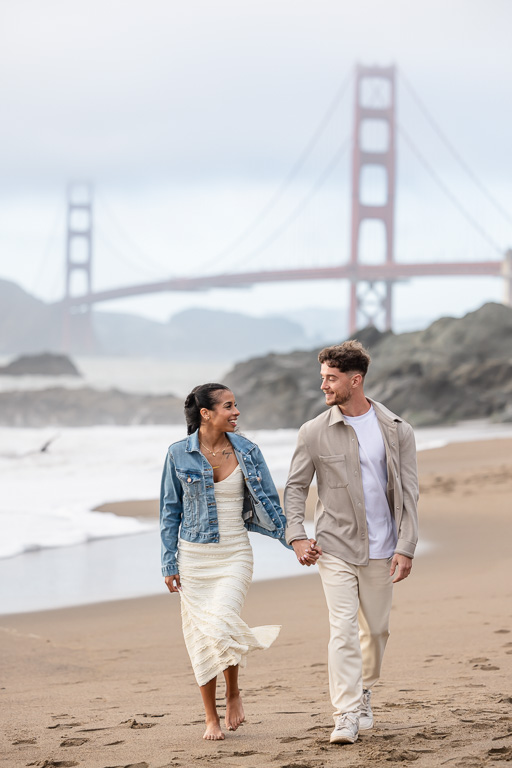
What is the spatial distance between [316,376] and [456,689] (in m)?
18.5

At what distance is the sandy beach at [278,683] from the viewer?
2.28m

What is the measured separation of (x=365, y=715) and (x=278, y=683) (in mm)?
826

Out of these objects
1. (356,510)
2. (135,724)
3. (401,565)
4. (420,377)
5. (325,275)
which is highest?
(325,275)

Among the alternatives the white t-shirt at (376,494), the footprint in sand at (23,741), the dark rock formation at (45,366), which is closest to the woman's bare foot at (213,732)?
the footprint in sand at (23,741)

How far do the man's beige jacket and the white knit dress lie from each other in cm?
14

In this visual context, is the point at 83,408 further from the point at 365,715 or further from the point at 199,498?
the point at 365,715

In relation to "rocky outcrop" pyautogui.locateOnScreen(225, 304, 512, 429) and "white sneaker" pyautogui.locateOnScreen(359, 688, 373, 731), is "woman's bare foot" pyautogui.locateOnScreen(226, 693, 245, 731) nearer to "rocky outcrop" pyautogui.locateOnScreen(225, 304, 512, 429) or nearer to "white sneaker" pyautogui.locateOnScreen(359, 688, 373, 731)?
"white sneaker" pyautogui.locateOnScreen(359, 688, 373, 731)

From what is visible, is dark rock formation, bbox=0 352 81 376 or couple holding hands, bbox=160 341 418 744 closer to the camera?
couple holding hands, bbox=160 341 418 744

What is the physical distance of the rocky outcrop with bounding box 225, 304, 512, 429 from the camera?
1769 cm

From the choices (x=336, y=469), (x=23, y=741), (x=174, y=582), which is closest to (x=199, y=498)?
(x=174, y=582)

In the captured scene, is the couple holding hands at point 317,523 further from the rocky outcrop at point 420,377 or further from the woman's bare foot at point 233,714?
the rocky outcrop at point 420,377

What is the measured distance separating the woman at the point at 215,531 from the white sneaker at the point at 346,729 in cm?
27

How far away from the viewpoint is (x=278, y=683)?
10.6 feet

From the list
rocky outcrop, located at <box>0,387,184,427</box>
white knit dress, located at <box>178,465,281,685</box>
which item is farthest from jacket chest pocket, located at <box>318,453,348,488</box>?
rocky outcrop, located at <box>0,387,184,427</box>
